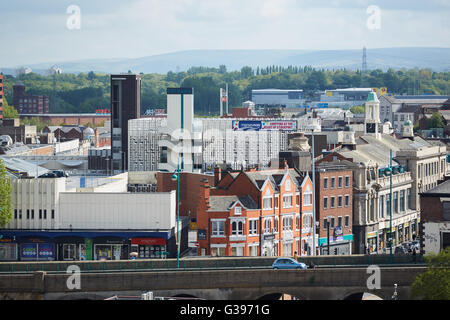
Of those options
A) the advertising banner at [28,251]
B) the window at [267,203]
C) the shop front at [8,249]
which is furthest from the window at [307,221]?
the shop front at [8,249]

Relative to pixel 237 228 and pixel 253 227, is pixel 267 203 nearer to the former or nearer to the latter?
pixel 253 227

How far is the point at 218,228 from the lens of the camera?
85.8 meters

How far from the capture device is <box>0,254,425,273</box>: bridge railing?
72000mm

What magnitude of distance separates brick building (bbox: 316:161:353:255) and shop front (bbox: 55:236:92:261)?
21.3 meters

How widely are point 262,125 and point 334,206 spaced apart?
48073 millimetres

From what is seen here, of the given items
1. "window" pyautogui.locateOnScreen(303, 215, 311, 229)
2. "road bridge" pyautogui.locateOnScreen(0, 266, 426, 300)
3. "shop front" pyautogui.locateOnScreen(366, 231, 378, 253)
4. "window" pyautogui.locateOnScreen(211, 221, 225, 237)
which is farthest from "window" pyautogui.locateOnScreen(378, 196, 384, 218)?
"road bridge" pyautogui.locateOnScreen(0, 266, 426, 300)

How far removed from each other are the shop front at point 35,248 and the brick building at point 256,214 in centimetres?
1072

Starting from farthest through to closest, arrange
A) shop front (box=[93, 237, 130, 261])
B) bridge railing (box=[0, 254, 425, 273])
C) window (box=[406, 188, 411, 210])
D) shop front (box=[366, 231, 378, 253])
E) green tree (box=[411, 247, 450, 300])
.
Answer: window (box=[406, 188, 411, 210])
shop front (box=[366, 231, 378, 253])
shop front (box=[93, 237, 130, 261])
bridge railing (box=[0, 254, 425, 273])
green tree (box=[411, 247, 450, 300])

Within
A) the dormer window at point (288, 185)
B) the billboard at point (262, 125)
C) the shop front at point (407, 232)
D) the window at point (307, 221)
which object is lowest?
the shop front at point (407, 232)

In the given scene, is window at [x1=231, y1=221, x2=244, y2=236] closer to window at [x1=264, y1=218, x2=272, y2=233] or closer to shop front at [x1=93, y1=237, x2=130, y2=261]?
window at [x1=264, y1=218, x2=272, y2=233]

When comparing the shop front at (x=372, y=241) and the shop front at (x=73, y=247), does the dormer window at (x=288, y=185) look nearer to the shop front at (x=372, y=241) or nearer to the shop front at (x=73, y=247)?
the shop front at (x=73, y=247)

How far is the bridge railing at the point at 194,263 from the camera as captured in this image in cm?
7200

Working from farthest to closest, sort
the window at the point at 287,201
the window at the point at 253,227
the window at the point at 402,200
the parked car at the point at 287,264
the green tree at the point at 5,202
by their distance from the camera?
1. the window at the point at 402,200
2. the window at the point at 287,201
3. the window at the point at 253,227
4. the green tree at the point at 5,202
5. the parked car at the point at 287,264
